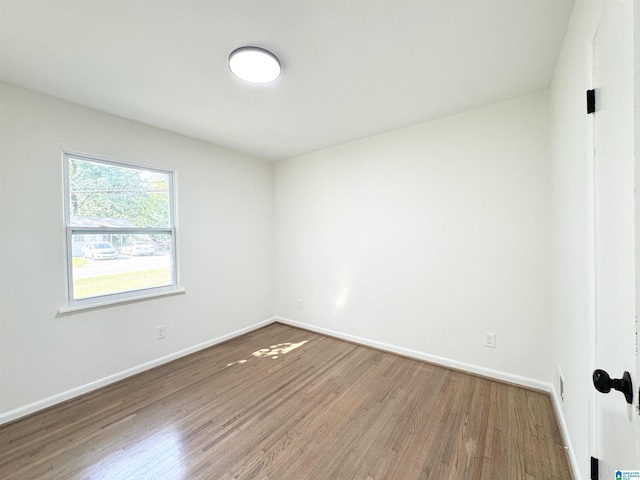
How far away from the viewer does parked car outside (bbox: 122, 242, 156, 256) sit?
8.40 ft

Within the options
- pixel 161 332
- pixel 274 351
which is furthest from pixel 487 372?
pixel 161 332

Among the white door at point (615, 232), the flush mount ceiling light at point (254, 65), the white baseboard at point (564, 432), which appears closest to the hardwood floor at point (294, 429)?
the white baseboard at point (564, 432)

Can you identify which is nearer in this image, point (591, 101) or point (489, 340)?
point (591, 101)

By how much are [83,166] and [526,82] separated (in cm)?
383

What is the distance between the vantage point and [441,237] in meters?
2.55

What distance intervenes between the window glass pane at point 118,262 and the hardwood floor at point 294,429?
3.02 feet

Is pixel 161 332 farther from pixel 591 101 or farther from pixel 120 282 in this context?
pixel 591 101

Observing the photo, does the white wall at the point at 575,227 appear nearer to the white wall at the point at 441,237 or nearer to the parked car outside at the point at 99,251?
the white wall at the point at 441,237

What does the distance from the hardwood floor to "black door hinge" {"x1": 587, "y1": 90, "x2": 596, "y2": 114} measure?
74.4 inches

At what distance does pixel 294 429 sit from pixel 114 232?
2.42 m

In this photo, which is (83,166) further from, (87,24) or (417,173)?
(417,173)

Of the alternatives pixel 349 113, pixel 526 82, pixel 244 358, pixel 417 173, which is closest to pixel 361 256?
pixel 417 173

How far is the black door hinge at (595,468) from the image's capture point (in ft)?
3.45

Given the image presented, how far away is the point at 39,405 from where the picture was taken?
198 cm
